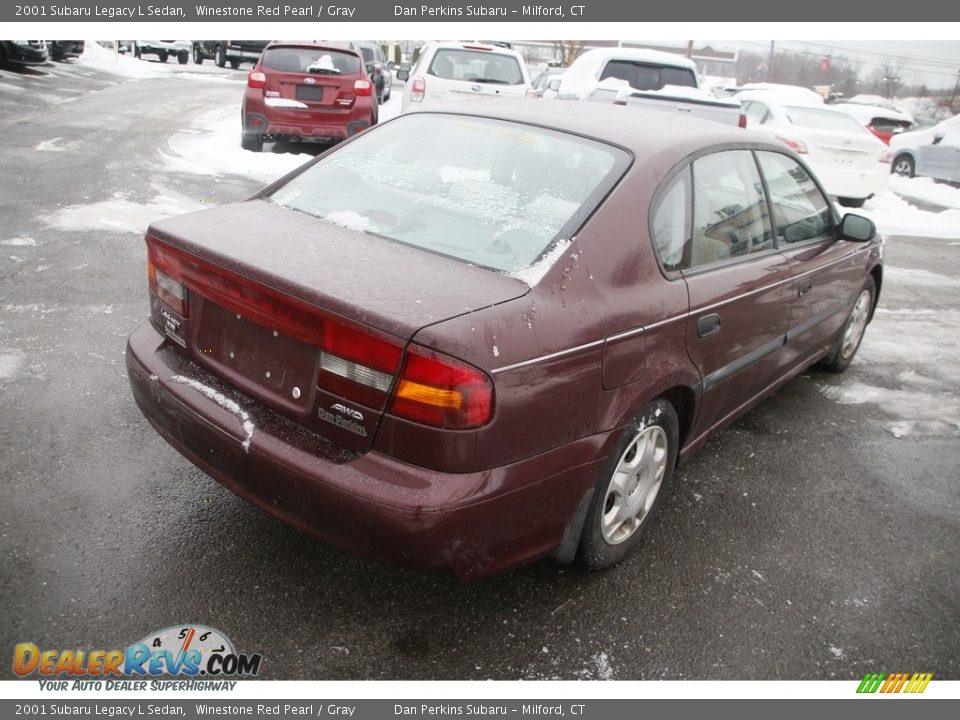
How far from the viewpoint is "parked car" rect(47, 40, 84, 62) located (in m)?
22.4

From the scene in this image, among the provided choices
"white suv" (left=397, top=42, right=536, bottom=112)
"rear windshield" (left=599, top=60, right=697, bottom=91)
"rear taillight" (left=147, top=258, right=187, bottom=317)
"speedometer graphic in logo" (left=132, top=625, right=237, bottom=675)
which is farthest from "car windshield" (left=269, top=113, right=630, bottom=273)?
"white suv" (left=397, top=42, right=536, bottom=112)

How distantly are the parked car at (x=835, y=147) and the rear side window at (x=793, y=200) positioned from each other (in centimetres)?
748

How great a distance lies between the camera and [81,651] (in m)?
2.33

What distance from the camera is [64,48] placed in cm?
2273

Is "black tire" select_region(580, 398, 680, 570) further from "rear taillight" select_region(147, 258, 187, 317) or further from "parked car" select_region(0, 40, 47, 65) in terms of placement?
"parked car" select_region(0, 40, 47, 65)

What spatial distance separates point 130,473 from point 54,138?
9284 mm

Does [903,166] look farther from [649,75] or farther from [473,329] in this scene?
[473,329]

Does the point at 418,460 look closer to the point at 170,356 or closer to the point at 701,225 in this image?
the point at 170,356

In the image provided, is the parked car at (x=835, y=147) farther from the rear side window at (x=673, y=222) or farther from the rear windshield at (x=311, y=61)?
the rear side window at (x=673, y=222)

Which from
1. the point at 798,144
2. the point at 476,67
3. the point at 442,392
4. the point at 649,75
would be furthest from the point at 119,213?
the point at 798,144

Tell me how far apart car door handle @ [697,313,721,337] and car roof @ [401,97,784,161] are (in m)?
0.61

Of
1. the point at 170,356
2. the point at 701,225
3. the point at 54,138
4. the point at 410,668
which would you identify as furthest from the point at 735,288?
the point at 54,138

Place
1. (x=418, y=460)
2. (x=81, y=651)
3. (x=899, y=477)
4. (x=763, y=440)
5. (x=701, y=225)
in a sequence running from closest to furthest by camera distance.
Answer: (x=418, y=460), (x=81, y=651), (x=701, y=225), (x=899, y=477), (x=763, y=440)

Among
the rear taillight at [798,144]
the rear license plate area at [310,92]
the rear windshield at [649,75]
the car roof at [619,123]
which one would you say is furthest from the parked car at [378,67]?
the car roof at [619,123]
